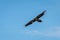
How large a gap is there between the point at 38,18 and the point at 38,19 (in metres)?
0.40

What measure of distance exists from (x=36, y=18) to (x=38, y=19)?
31.7 inches

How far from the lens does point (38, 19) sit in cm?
3030

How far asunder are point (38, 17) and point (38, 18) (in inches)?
15.3

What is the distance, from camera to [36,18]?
3044cm

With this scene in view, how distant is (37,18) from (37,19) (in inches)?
17.3

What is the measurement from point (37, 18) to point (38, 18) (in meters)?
0.39

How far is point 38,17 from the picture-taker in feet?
99.5

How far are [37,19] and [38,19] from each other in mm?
419

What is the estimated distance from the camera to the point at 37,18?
30.4 m

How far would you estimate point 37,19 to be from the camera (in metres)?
30.1

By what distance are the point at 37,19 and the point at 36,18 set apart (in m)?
0.59

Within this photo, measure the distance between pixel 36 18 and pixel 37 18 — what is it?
0.36 meters
